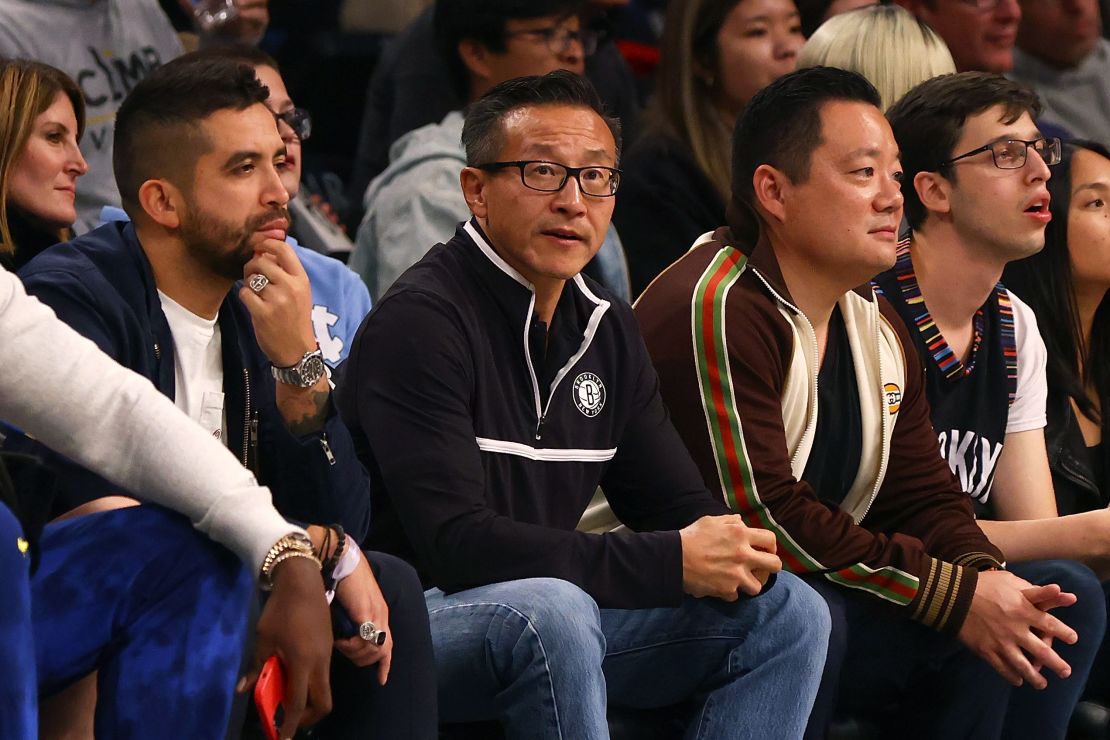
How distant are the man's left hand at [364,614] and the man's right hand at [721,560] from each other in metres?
0.62

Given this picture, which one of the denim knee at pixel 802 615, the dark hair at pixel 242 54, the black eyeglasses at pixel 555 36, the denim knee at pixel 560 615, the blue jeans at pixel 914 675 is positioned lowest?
the blue jeans at pixel 914 675

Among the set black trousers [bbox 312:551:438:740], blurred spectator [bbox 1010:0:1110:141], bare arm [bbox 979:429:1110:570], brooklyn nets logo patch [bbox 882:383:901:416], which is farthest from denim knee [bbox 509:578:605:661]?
blurred spectator [bbox 1010:0:1110:141]

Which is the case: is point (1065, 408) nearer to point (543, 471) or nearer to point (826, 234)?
point (826, 234)

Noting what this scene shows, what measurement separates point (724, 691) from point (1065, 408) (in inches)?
54.6

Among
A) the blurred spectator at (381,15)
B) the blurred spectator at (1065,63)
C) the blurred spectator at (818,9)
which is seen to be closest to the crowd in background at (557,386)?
the blurred spectator at (818,9)

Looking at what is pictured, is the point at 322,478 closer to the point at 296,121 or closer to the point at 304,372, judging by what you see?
the point at 304,372

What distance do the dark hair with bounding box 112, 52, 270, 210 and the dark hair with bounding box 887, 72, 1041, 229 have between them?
1478mm

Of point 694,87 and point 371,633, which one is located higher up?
point 694,87

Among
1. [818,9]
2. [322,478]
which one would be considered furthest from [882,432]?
[818,9]

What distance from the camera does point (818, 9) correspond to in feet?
16.1

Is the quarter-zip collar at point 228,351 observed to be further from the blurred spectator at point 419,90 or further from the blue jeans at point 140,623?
the blurred spectator at point 419,90

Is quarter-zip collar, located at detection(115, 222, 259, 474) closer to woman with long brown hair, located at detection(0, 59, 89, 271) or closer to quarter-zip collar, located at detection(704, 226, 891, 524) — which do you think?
woman with long brown hair, located at detection(0, 59, 89, 271)

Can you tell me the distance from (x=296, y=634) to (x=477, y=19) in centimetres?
252

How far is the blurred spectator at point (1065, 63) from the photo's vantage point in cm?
540
